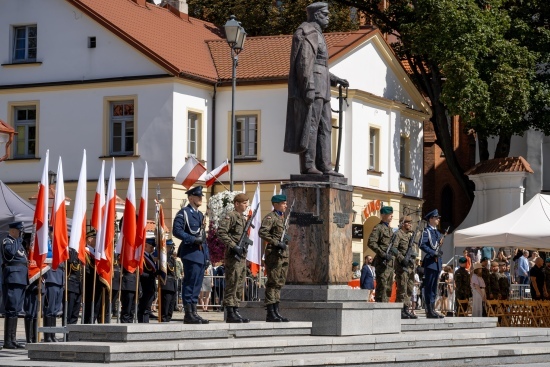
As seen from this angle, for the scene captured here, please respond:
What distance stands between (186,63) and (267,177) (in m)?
4.39

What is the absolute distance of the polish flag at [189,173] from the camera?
37.3m

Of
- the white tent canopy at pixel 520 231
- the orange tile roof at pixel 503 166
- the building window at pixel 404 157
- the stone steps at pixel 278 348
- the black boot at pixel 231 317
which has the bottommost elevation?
the stone steps at pixel 278 348

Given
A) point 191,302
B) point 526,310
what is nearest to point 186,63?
point 526,310

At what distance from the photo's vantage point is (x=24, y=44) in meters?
46.5

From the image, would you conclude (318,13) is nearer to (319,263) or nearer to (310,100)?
(310,100)

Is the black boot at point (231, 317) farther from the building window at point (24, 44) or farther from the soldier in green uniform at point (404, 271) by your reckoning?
the building window at point (24, 44)

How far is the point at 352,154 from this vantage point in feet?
156

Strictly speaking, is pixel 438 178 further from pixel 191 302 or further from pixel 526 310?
pixel 191 302

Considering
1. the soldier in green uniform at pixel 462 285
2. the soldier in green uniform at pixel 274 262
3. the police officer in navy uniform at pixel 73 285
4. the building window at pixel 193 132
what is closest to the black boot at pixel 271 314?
the soldier in green uniform at pixel 274 262

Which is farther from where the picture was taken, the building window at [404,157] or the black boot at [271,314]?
the building window at [404,157]

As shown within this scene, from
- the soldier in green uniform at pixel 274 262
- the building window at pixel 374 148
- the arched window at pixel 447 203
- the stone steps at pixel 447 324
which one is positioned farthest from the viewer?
the arched window at pixel 447 203

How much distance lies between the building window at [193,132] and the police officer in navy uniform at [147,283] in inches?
833

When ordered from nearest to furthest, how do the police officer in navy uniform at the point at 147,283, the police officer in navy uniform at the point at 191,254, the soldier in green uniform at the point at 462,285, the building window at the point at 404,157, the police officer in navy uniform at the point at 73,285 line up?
1. the police officer in navy uniform at the point at 191,254
2. the police officer in navy uniform at the point at 73,285
3. the police officer in navy uniform at the point at 147,283
4. the soldier in green uniform at the point at 462,285
5. the building window at the point at 404,157

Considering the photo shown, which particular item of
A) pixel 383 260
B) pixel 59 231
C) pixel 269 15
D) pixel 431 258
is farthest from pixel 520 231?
pixel 269 15
